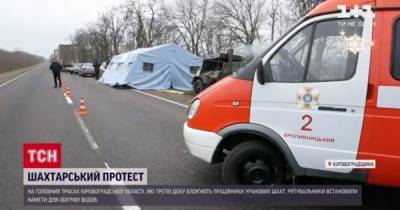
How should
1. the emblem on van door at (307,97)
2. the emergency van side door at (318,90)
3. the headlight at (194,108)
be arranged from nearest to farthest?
the emergency van side door at (318,90) < the emblem on van door at (307,97) < the headlight at (194,108)

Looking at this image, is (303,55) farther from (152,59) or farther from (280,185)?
(152,59)

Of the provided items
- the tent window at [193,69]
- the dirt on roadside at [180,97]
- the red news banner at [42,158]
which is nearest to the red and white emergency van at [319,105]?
the red news banner at [42,158]

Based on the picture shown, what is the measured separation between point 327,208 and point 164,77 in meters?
21.8

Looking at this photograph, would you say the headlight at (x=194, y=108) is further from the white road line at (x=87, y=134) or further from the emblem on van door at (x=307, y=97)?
the white road line at (x=87, y=134)

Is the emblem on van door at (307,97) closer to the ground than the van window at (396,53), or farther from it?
closer to the ground

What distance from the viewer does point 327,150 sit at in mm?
4441

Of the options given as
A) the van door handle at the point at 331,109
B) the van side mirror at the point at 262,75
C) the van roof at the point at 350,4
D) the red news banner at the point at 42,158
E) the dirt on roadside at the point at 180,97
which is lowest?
the dirt on roadside at the point at 180,97

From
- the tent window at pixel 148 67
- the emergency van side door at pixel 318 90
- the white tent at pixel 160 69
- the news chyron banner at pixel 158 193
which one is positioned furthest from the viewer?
the tent window at pixel 148 67

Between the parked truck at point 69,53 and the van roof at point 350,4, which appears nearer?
the van roof at point 350,4

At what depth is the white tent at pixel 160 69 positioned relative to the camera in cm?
2567

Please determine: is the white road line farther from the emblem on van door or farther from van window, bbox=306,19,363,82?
van window, bbox=306,19,363,82

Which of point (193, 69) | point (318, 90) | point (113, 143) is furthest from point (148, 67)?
point (318, 90)

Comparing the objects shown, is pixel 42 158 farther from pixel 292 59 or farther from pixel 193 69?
pixel 193 69

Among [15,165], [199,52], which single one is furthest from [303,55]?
[199,52]
